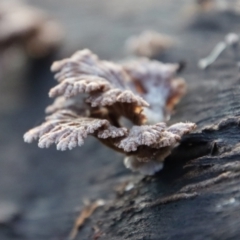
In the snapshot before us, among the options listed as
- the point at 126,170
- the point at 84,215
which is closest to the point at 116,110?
the point at 126,170

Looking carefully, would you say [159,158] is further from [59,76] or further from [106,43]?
[106,43]

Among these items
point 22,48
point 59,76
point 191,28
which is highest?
point 22,48

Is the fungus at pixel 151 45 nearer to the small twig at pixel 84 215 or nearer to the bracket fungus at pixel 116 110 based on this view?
the bracket fungus at pixel 116 110

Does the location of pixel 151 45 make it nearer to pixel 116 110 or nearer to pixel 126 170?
pixel 126 170

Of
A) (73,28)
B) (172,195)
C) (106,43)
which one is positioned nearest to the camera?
(172,195)

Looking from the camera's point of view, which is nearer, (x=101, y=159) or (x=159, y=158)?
(x=159, y=158)

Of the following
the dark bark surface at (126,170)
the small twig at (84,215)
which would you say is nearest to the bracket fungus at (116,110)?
the dark bark surface at (126,170)

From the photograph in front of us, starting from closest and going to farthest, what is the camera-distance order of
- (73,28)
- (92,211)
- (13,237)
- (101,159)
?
1. (92,211)
2. (13,237)
3. (101,159)
4. (73,28)

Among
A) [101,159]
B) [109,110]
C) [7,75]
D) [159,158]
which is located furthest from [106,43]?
[159,158]

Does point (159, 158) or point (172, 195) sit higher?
point (159, 158)
